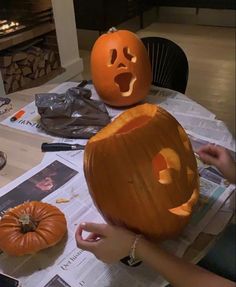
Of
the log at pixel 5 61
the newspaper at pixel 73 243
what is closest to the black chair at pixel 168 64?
the newspaper at pixel 73 243

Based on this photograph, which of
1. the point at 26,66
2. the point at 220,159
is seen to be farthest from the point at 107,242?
the point at 26,66

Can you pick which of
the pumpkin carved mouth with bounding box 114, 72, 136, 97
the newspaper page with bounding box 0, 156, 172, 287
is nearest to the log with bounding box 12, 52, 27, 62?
the pumpkin carved mouth with bounding box 114, 72, 136, 97

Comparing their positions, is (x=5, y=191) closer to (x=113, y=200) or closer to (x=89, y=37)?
(x=113, y=200)

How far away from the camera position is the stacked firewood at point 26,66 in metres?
2.22

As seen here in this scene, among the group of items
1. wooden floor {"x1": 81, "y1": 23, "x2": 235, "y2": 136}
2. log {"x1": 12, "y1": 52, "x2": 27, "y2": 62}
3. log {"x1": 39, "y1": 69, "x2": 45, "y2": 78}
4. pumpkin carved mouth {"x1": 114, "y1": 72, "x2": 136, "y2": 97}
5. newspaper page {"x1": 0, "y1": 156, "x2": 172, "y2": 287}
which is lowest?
wooden floor {"x1": 81, "y1": 23, "x2": 235, "y2": 136}

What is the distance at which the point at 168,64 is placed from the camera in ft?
4.77

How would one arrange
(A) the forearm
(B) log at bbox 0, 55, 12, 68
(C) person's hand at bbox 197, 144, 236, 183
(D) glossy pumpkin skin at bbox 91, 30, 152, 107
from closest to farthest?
(A) the forearm → (C) person's hand at bbox 197, 144, 236, 183 → (D) glossy pumpkin skin at bbox 91, 30, 152, 107 → (B) log at bbox 0, 55, 12, 68

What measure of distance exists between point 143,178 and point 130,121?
13 cm

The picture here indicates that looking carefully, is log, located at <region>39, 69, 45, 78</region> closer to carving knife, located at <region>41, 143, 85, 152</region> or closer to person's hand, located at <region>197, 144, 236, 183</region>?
carving knife, located at <region>41, 143, 85, 152</region>

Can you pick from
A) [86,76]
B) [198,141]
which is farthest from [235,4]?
[198,141]

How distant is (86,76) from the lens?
2.89 metres

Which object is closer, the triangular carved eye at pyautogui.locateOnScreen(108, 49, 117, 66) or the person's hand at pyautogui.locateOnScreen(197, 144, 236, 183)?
the person's hand at pyautogui.locateOnScreen(197, 144, 236, 183)

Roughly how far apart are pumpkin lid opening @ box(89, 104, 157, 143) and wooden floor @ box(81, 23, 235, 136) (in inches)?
61.3

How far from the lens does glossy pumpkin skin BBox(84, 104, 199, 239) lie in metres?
0.63
